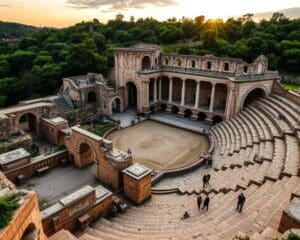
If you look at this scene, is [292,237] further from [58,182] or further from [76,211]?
[58,182]

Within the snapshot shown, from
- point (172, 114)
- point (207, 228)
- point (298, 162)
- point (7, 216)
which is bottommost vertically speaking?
point (172, 114)

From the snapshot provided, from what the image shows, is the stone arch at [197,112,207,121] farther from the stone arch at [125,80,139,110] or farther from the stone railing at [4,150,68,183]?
the stone railing at [4,150,68,183]

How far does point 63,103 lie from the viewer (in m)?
30.1

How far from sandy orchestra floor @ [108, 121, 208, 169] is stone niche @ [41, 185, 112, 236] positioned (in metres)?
7.96

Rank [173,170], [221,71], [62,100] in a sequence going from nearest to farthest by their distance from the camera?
[173,170] → [221,71] → [62,100]

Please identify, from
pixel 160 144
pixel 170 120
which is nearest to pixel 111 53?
pixel 170 120

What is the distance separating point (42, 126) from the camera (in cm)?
2420

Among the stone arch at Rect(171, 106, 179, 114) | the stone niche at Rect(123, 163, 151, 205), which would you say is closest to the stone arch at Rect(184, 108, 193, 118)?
the stone arch at Rect(171, 106, 179, 114)

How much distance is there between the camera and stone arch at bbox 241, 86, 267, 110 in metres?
26.9

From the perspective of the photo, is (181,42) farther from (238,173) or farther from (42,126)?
(238,173)

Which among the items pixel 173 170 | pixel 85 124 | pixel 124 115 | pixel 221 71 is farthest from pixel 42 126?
pixel 221 71

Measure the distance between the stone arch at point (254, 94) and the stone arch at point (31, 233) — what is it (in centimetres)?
2470

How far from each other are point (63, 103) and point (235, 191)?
949 inches

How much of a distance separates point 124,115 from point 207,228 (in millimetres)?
23474
